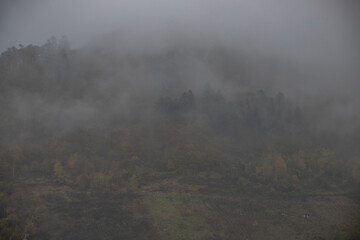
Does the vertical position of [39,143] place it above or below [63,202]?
above

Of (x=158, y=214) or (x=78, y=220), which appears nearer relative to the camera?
(x=78, y=220)

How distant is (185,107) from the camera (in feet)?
241

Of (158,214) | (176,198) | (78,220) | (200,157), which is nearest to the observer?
(78,220)

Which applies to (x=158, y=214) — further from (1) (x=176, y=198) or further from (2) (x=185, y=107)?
(2) (x=185, y=107)

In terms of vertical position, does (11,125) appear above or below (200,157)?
above

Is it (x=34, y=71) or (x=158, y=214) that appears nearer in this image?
(x=158, y=214)

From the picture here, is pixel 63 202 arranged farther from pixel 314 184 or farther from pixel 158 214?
pixel 314 184

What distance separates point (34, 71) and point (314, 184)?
251 ft

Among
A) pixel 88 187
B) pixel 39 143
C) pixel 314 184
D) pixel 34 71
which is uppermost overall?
pixel 34 71

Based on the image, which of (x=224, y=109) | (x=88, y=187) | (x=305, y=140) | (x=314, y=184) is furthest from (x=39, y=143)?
(x=305, y=140)

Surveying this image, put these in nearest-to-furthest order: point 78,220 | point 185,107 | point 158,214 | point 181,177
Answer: point 78,220 → point 158,214 → point 181,177 → point 185,107

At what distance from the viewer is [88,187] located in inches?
1965

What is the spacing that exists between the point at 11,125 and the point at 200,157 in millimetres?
41273

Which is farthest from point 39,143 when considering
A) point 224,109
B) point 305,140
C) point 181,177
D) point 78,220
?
point 305,140
